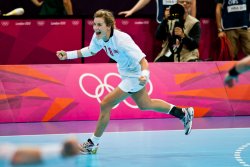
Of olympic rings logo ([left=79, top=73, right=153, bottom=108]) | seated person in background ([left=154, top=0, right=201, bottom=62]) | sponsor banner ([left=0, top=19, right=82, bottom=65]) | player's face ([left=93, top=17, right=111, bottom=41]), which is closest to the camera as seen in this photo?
player's face ([left=93, top=17, right=111, bottom=41])

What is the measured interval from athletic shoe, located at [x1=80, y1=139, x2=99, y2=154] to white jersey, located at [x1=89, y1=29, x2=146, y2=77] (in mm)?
1045

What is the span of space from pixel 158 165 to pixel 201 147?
4.83ft

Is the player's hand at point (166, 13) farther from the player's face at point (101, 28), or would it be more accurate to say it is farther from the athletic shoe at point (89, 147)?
the athletic shoe at point (89, 147)

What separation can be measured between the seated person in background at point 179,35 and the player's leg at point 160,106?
3.00 m

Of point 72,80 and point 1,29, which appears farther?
point 1,29

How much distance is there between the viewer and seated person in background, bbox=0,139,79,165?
17.4 feet

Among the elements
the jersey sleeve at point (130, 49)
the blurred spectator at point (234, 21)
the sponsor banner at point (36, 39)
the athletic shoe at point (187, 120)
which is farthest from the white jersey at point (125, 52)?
the blurred spectator at point (234, 21)

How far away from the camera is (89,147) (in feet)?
33.3

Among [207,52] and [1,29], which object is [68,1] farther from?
[207,52]

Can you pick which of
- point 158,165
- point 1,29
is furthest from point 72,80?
point 158,165

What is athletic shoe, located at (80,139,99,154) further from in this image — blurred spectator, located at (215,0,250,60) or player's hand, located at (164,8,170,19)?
blurred spectator, located at (215,0,250,60)

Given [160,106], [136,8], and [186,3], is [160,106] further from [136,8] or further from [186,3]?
[136,8]

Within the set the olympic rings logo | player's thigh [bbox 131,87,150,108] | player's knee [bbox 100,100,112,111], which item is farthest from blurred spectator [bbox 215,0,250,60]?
player's knee [bbox 100,100,112,111]

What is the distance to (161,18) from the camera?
14.7m
